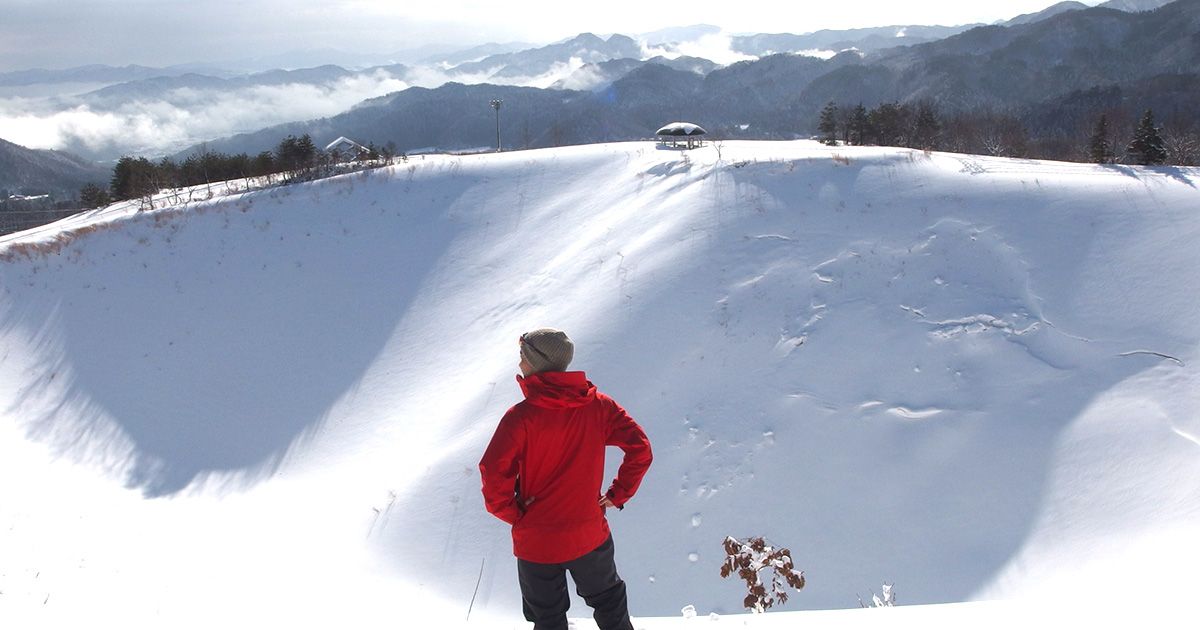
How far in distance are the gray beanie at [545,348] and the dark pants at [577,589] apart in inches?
48.1

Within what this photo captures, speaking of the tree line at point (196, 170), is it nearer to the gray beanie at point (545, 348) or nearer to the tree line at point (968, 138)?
the tree line at point (968, 138)

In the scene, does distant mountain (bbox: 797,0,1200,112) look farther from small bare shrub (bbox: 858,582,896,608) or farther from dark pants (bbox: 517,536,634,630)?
dark pants (bbox: 517,536,634,630)

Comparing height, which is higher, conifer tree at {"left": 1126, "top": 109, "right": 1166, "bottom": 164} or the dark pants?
conifer tree at {"left": 1126, "top": 109, "right": 1166, "bottom": 164}

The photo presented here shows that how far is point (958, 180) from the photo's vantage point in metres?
17.3

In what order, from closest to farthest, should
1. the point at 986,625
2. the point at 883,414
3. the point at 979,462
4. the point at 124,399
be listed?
the point at 986,625
the point at 979,462
the point at 883,414
the point at 124,399

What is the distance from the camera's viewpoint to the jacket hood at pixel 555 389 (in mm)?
3678

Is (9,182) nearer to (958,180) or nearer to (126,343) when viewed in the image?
(126,343)

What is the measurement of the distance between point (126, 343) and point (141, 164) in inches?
1283

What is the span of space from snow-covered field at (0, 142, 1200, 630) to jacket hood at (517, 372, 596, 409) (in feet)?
8.09

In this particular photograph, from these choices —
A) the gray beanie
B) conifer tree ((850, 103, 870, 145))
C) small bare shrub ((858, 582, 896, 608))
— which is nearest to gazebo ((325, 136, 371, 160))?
conifer tree ((850, 103, 870, 145))

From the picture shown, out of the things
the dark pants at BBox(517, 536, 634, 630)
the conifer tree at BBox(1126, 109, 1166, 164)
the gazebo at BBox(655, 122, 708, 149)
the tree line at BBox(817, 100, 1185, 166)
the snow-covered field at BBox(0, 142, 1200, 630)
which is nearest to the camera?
the dark pants at BBox(517, 536, 634, 630)

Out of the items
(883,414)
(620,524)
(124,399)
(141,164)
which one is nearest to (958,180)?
(883,414)

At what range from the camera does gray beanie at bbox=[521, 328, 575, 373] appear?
371 cm

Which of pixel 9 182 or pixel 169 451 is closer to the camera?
pixel 169 451
